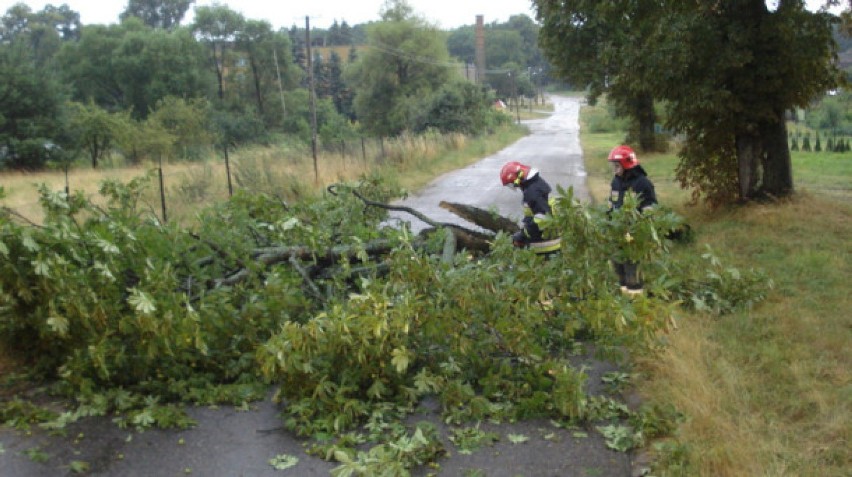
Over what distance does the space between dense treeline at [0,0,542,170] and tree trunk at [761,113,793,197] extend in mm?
25325

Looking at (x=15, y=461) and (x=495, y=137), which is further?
(x=495, y=137)

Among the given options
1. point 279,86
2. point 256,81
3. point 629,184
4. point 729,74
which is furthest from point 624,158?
point 256,81

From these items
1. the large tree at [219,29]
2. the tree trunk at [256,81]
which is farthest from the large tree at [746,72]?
the large tree at [219,29]

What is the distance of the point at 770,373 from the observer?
5855mm

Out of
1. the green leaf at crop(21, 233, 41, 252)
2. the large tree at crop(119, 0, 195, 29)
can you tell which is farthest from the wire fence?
the large tree at crop(119, 0, 195, 29)

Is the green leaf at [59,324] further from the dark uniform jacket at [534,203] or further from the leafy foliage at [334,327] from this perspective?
the dark uniform jacket at [534,203]

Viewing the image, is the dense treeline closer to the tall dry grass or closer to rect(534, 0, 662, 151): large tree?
the tall dry grass

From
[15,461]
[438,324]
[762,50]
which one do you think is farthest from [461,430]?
[762,50]

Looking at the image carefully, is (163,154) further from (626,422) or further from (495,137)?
(626,422)

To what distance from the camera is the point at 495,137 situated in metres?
46.7

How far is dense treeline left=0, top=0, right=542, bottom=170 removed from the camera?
38.3 metres

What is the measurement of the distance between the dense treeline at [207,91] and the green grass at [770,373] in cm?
2791

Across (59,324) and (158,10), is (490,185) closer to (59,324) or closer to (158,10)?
(59,324)

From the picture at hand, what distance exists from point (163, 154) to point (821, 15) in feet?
92.8
